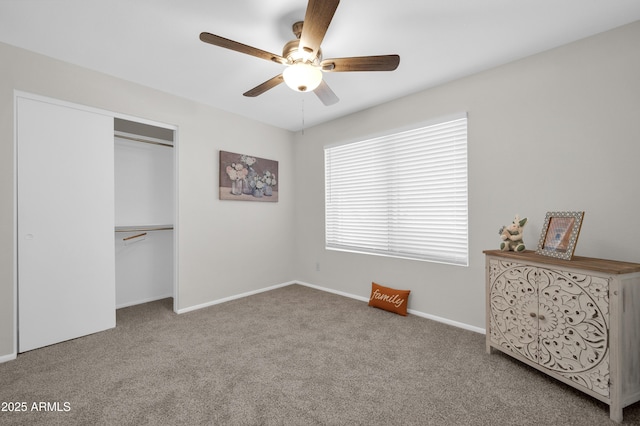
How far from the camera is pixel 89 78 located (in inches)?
106

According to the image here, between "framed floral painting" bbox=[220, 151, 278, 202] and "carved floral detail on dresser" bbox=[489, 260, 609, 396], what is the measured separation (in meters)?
3.01

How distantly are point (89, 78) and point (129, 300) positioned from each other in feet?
8.58

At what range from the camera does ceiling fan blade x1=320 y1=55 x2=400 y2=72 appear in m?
1.87

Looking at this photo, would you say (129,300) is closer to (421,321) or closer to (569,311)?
(421,321)

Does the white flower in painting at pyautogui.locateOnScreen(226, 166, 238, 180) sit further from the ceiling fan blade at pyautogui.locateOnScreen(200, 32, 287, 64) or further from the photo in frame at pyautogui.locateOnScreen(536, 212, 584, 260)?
the photo in frame at pyautogui.locateOnScreen(536, 212, 584, 260)

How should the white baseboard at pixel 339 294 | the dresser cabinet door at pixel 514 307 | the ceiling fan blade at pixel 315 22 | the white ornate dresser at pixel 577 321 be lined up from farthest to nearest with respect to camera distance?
Result: the white baseboard at pixel 339 294
the dresser cabinet door at pixel 514 307
the white ornate dresser at pixel 577 321
the ceiling fan blade at pixel 315 22

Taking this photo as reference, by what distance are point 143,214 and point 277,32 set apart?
3010 millimetres

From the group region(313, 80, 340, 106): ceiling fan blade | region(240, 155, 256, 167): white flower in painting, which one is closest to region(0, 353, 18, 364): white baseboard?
region(240, 155, 256, 167): white flower in painting

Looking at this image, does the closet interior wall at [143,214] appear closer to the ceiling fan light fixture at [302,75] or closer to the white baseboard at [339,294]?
the white baseboard at [339,294]

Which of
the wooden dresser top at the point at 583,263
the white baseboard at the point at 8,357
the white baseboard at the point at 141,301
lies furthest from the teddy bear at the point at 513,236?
the white baseboard at the point at 141,301

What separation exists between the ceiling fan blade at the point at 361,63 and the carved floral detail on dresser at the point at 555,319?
1701mm

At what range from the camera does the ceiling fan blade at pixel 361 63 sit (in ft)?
6.13

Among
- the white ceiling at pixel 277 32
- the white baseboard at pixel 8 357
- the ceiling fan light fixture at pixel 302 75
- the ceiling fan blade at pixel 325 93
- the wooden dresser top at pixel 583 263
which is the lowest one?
the white baseboard at pixel 8 357

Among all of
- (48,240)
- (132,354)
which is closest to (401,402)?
(132,354)
